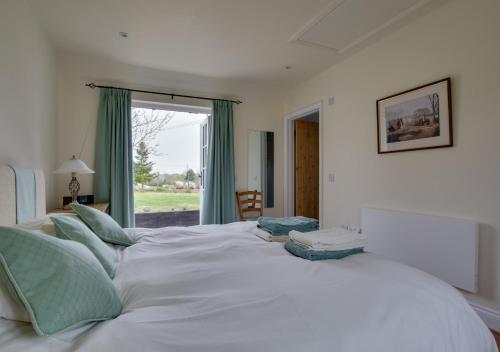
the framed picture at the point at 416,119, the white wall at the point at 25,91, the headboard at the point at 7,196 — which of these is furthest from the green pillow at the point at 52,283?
the framed picture at the point at 416,119

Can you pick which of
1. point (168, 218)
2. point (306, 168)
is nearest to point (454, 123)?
point (306, 168)

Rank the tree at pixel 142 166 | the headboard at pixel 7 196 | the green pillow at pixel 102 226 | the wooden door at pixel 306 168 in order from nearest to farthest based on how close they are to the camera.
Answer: the headboard at pixel 7 196 < the green pillow at pixel 102 226 < the tree at pixel 142 166 < the wooden door at pixel 306 168

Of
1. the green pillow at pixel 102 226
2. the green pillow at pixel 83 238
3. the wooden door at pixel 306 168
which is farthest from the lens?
the wooden door at pixel 306 168

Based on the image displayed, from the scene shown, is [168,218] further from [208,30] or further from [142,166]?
[208,30]

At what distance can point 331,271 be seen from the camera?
47.6 inches

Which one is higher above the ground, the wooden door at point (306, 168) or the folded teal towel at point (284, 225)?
the wooden door at point (306, 168)

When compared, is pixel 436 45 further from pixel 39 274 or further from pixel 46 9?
pixel 46 9

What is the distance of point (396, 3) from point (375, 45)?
2.28 feet

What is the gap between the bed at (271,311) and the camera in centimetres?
71

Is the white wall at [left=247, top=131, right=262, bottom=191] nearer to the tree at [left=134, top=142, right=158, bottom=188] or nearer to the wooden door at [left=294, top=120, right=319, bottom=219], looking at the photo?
the wooden door at [left=294, top=120, right=319, bottom=219]

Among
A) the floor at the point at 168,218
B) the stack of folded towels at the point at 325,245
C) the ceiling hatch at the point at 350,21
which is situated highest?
the ceiling hatch at the point at 350,21

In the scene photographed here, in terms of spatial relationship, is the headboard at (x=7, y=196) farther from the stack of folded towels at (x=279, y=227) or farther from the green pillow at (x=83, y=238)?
the stack of folded towels at (x=279, y=227)

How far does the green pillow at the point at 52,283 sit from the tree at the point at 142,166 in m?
3.00

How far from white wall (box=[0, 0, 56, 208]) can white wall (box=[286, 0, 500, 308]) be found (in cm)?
334
